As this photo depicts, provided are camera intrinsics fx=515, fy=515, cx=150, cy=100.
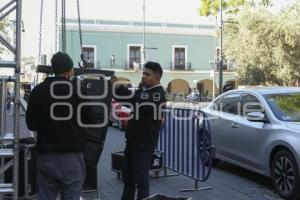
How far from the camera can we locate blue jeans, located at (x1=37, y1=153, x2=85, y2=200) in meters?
4.48

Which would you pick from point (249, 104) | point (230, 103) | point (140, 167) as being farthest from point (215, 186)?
point (140, 167)

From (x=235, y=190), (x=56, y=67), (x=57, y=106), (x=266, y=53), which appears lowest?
(x=235, y=190)

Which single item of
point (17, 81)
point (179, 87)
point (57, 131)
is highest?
point (179, 87)

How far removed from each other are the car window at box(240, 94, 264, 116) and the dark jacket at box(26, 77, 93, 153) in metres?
4.35

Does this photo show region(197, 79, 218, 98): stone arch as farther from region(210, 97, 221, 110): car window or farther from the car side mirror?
the car side mirror

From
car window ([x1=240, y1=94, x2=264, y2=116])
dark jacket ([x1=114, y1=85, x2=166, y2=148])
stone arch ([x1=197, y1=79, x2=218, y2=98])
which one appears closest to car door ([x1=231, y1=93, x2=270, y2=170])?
car window ([x1=240, y1=94, x2=264, y2=116])

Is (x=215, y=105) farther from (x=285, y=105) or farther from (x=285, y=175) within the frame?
(x=285, y=175)

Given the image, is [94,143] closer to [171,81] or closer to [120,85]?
[120,85]

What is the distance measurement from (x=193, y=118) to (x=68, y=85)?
376 centimetres

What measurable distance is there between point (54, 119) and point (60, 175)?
0.49m

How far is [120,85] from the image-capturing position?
5793mm

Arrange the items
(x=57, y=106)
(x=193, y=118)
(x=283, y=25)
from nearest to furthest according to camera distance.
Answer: (x=57, y=106) → (x=193, y=118) → (x=283, y=25)

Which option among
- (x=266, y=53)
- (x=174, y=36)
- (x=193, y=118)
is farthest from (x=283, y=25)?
(x=174, y=36)

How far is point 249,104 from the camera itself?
28.4ft
